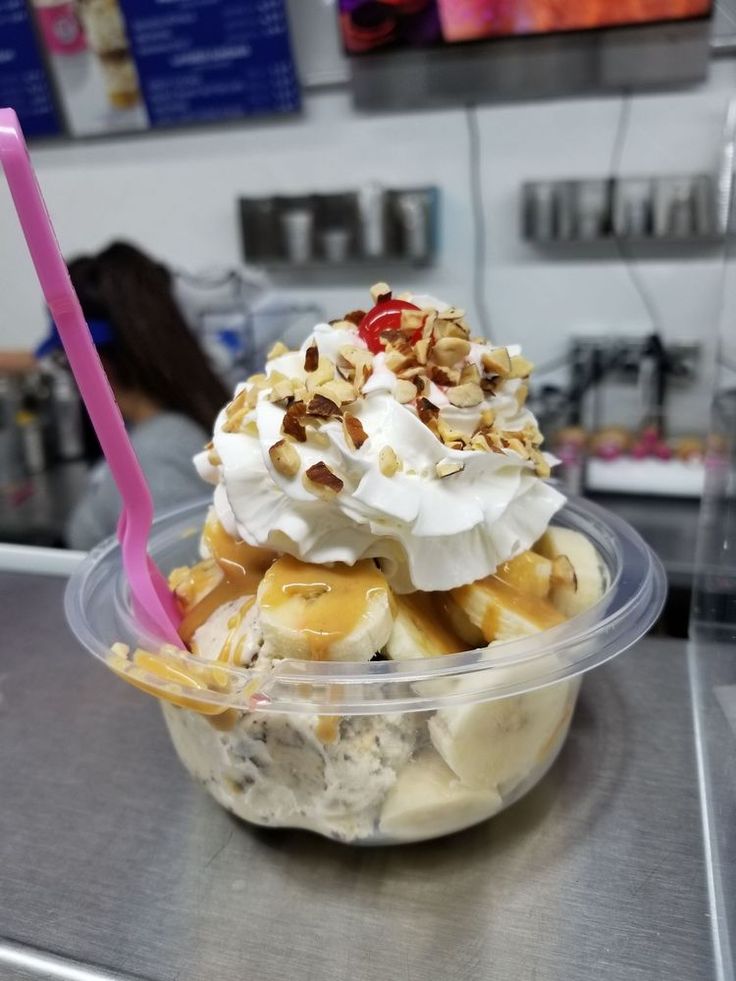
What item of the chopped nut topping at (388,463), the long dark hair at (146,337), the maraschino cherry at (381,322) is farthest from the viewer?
the long dark hair at (146,337)

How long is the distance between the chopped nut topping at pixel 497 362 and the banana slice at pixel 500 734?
0.27 meters

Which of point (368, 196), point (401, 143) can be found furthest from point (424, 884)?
point (401, 143)

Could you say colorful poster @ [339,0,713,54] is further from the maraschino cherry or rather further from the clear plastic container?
the clear plastic container

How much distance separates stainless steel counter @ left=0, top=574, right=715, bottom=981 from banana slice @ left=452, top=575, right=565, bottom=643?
16 centimetres

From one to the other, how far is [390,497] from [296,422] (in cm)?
10

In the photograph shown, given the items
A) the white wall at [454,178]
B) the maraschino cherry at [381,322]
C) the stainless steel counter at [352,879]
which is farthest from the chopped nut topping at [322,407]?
the white wall at [454,178]

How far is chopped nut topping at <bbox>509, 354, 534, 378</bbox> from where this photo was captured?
27.0 inches

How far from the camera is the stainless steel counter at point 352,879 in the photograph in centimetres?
51

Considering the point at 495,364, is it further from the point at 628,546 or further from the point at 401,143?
the point at 401,143

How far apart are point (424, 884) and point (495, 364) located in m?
0.42

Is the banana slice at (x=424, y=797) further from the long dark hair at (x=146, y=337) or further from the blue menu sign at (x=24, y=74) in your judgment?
the blue menu sign at (x=24, y=74)

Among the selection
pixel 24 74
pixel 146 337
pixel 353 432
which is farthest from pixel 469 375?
pixel 24 74

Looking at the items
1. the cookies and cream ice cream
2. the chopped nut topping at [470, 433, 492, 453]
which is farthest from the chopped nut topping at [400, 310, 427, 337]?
the chopped nut topping at [470, 433, 492, 453]

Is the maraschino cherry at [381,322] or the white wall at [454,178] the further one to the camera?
the white wall at [454,178]
